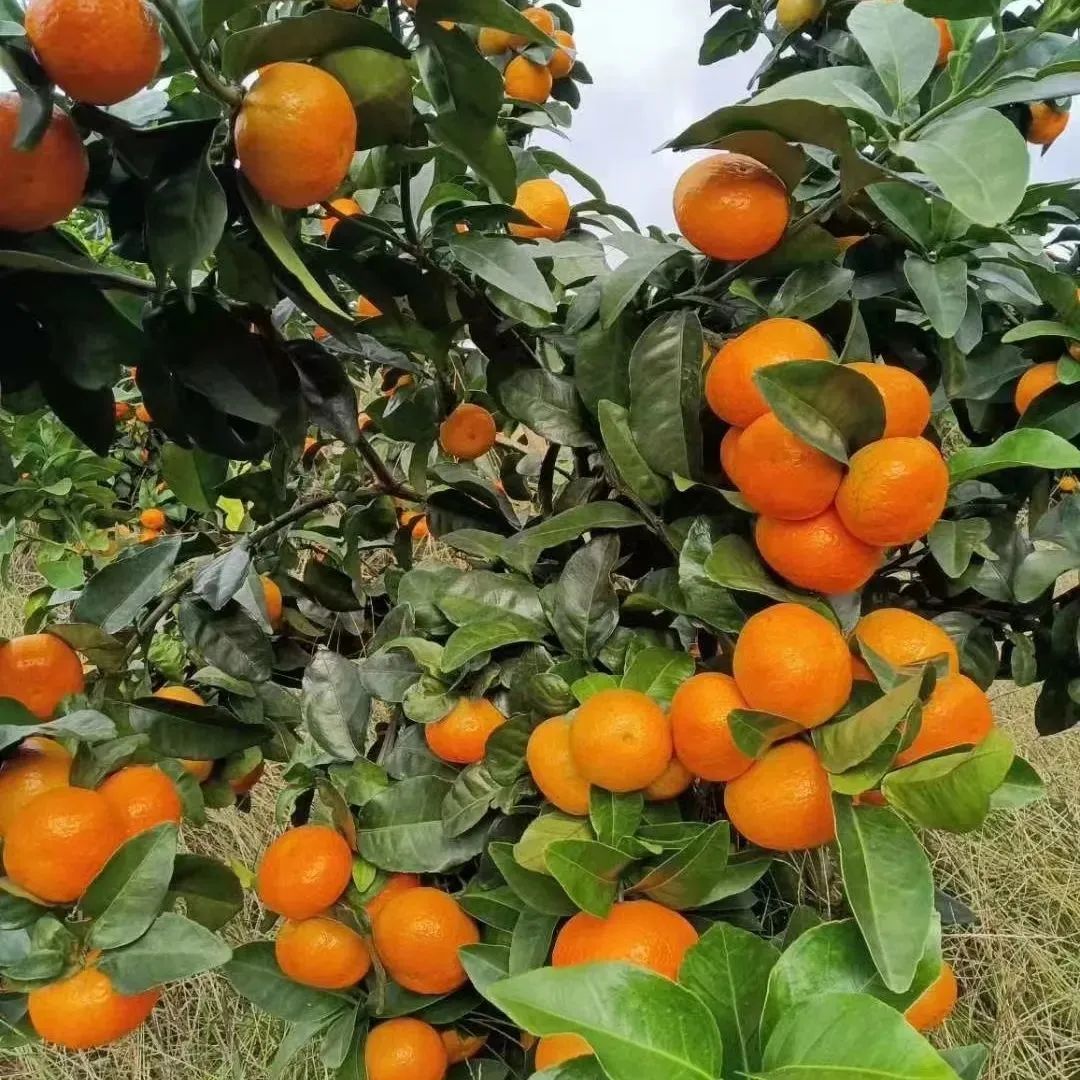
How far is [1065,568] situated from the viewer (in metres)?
0.54

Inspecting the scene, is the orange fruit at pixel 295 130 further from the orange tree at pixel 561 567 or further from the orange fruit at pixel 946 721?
the orange fruit at pixel 946 721

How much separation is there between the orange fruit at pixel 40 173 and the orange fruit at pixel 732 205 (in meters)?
0.30

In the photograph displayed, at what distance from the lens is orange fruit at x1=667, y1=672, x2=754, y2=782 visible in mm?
438

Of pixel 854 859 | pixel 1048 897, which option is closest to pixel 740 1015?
pixel 854 859

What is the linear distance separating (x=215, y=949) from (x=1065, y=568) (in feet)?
1.70

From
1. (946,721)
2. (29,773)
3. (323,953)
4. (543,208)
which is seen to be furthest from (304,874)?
(543,208)

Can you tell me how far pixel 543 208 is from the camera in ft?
2.38

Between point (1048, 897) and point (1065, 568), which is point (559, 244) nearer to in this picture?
point (1065, 568)

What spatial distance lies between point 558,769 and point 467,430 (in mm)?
442

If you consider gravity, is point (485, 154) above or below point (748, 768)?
above

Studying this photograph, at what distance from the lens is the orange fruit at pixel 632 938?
42 cm

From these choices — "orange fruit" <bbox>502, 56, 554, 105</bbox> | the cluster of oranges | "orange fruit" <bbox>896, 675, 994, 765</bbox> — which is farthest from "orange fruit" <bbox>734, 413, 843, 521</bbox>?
"orange fruit" <bbox>502, 56, 554, 105</bbox>

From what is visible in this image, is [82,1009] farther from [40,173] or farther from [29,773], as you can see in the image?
[40,173]

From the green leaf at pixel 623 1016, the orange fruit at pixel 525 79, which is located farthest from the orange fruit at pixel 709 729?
the orange fruit at pixel 525 79
